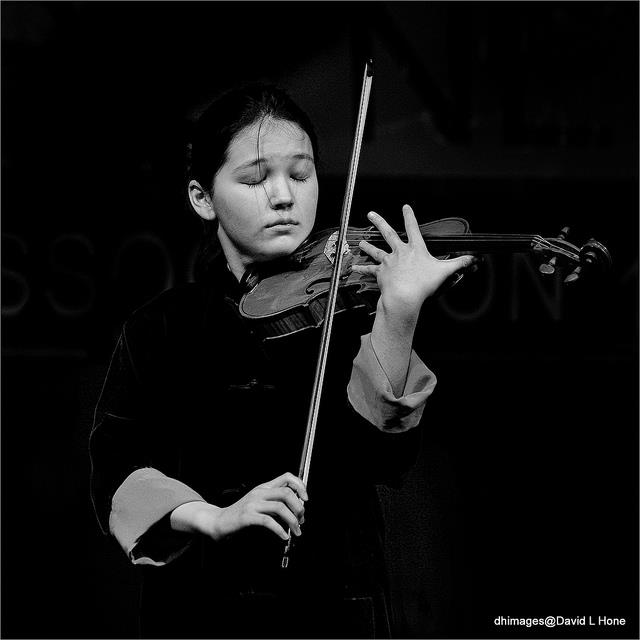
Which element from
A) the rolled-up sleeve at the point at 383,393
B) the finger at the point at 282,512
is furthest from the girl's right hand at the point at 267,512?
the rolled-up sleeve at the point at 383,393

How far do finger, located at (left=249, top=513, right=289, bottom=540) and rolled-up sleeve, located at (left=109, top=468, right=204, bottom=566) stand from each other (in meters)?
0.12

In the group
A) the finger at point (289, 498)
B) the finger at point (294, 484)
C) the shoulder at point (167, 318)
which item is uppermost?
the shoulder at point (167, 318)

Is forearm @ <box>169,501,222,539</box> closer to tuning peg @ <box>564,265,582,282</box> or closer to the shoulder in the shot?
the shoulder

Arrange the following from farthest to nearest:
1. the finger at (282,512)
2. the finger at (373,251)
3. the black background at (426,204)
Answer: the black background at (426,204), the finger at (373,251), the finger at (282,512)

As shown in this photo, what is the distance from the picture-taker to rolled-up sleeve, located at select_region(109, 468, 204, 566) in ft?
3.26

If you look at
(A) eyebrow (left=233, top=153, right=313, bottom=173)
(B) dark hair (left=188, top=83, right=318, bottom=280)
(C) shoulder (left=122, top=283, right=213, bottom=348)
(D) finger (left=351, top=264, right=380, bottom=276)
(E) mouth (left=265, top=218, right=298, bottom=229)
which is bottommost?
(C) shoulder (left=122, top=283, right=213, bottom=348)

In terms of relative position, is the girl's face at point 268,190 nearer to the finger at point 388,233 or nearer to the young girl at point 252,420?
the young girl at point 252,420

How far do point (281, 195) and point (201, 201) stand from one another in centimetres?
13

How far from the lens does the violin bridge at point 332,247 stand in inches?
40.8

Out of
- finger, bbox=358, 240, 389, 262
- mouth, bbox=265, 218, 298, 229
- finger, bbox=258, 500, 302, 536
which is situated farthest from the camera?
mouth, bbox=265, 218, 298, 229

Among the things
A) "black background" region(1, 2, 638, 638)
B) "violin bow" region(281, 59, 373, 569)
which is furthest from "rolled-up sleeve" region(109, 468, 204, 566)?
"black background" region(1, 2, 638, 638)

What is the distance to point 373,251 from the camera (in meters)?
0.99

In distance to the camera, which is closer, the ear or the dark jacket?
the dark jacket

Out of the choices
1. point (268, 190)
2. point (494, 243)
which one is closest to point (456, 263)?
point (494, 243)
